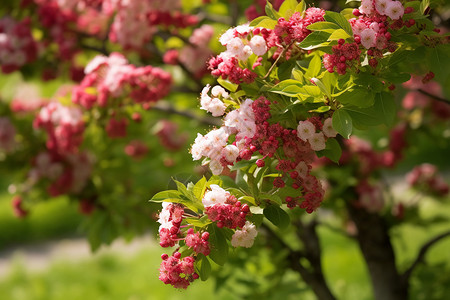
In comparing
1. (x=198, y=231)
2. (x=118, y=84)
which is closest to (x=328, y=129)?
(x=198, y=231)

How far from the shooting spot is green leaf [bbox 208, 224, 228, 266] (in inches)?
71.1

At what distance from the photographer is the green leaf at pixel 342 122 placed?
177 centimetres

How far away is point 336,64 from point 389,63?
8.4 inches

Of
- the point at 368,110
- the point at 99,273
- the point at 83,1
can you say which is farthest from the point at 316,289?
the point at 99,273

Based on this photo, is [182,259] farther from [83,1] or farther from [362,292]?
[362,292]

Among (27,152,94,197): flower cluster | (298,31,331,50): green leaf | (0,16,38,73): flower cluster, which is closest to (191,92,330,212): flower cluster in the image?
(298,31,331,50): green leaf

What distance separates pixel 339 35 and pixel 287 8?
32 cm

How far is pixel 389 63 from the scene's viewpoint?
1.90 m

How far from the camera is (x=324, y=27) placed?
1804 mm

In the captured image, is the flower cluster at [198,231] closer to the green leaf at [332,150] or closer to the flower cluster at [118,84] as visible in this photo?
the green leaf at [332,150]

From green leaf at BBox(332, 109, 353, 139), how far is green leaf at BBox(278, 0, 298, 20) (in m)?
0.40

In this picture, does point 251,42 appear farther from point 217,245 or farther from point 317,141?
point 217,245

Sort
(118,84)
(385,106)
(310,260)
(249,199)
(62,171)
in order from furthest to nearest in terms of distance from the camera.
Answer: (62,171) → (310,260) → (118,84) → (385,106) → (249,199)

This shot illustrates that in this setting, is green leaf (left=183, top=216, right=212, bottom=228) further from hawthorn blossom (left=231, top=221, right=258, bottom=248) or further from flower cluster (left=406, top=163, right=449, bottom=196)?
flower cluster (left=406, top=163, right=449, bottom=196)
